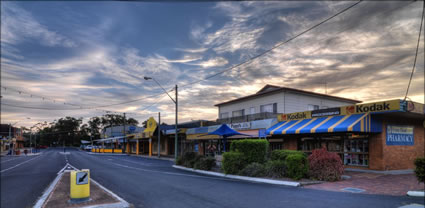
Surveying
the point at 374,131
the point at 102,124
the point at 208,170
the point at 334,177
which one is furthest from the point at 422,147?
the point at 102,124

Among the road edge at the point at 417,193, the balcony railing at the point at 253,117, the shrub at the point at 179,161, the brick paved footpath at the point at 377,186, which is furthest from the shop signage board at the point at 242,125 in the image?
the road edge at the point at 417,193

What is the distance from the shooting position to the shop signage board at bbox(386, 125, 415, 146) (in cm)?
1859

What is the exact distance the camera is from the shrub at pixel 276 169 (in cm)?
1518

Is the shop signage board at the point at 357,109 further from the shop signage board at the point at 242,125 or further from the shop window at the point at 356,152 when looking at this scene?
the shop signage board at the point at 242,125

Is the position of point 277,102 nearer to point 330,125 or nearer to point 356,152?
point 330,125

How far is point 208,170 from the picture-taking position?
2055 cm

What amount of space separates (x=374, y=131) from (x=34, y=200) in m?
17.7

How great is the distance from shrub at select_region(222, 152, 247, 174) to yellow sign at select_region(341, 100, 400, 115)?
7.80 m

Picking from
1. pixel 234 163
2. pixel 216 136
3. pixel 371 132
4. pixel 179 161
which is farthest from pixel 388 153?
pixel 216 136

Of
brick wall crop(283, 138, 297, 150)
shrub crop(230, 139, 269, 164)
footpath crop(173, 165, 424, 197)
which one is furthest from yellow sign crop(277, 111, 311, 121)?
footpath crop(173, 165, 424, 197)

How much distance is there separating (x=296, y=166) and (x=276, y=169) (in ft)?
4.13

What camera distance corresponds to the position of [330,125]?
62.7ft

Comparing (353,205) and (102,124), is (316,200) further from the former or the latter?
(102,124)

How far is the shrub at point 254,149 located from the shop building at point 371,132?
14.3 feet
